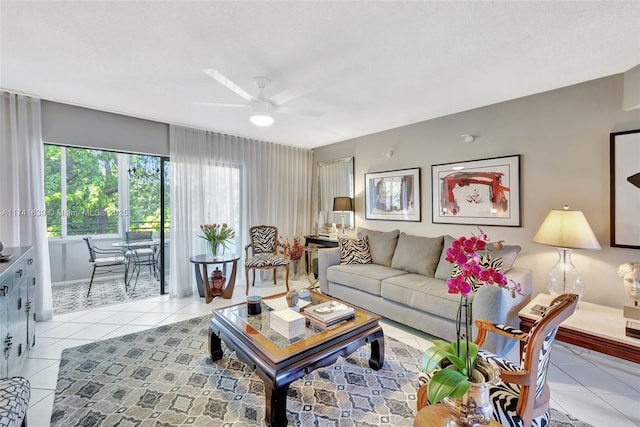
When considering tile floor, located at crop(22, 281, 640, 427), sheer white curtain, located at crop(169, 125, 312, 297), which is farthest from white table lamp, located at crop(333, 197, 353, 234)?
tile floor, located at crop(22, 281, 640, 427)

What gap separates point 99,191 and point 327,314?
4679mm

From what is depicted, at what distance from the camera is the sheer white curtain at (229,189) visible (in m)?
3.96

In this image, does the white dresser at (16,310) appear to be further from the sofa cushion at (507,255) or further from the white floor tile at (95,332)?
the sofa cushion at (507,255)

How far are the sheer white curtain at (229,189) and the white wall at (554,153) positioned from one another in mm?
2533

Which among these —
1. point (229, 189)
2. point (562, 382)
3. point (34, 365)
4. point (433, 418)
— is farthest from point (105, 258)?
point (562, 382)

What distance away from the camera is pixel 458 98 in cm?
296

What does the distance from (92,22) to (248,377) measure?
2.67m

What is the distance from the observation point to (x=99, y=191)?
181 inches

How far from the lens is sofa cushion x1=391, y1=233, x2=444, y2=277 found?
10.5 ft

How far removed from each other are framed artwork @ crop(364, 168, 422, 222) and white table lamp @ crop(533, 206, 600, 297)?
1.63m

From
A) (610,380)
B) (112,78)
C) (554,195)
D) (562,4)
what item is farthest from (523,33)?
(112,78)

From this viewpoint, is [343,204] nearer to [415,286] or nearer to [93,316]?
[415,286]

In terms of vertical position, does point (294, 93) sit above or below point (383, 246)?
above

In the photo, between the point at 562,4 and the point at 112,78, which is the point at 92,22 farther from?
the point at 562,4
